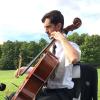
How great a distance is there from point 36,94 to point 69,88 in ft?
1.58

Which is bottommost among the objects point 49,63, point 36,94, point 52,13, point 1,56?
point 1,56

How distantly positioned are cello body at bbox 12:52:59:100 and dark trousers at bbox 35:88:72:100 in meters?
0.10

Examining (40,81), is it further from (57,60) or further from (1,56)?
(1,56)

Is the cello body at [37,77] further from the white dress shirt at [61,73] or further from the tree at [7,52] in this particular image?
the tree at [7,52]

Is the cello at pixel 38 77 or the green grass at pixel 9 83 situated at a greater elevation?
the cello at pixel 38 77

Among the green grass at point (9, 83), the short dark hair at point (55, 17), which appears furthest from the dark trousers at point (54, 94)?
the short dark hair at point (55, 17)

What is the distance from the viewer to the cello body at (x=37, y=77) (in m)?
6.79

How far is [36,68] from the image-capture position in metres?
6.85

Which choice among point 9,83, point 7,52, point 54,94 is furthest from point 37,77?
point 7,52

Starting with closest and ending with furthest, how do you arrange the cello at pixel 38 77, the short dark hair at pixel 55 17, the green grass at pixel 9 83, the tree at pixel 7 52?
the cello at pixel 38 77 → the short dark hair at pixel 55 17 → the green grass at pixel 9 83 → the tree at pixel 7 52

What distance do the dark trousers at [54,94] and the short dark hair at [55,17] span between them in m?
0.95

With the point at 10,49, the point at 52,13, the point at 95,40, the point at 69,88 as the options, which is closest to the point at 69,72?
the point at 69,88

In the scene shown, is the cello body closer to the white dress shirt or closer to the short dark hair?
the white dress shirt

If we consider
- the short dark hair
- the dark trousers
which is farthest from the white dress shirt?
the short dark hair
